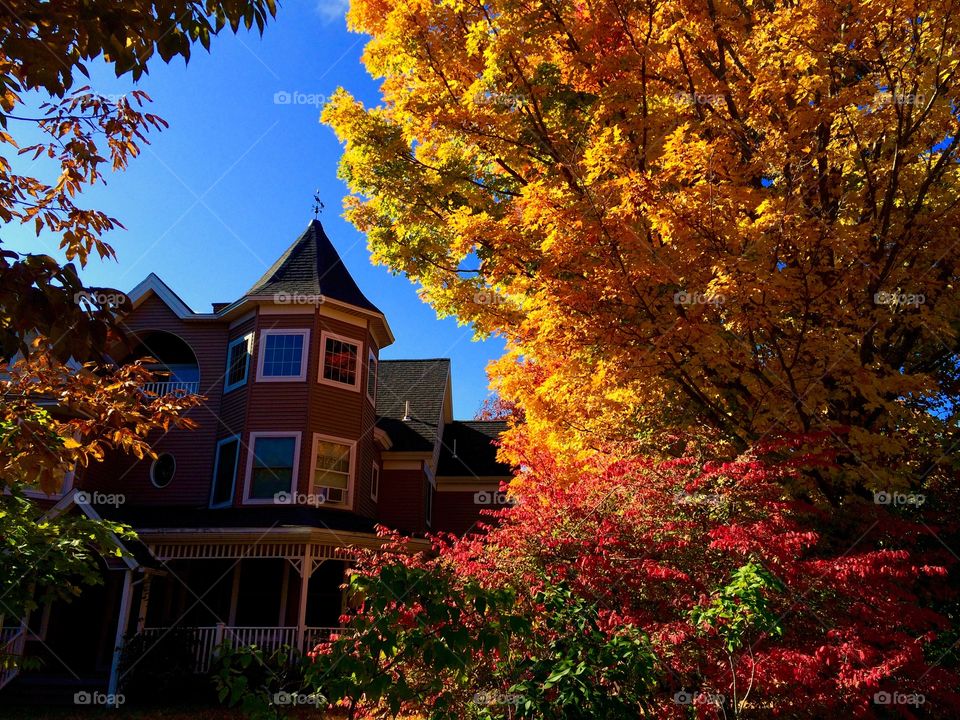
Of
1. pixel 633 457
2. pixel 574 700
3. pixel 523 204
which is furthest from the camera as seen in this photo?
pixel 633 457

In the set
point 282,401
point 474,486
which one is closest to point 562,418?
point 282,401

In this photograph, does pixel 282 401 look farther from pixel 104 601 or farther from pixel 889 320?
pixel 889 320

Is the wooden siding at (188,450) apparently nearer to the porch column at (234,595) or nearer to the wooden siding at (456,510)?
the porch column at (234,595)

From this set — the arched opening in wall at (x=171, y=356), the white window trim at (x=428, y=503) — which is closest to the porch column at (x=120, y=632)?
the arched opening in wall at (x=171, y=356)

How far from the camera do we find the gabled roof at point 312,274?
20.1 metres

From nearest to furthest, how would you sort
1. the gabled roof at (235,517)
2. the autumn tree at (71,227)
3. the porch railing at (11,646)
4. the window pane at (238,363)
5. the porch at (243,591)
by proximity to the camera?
the autumn tree at (71,227), the porch railing at (11,646), the porch at (243,591), the gabled roof at (235,517), the window pane at (238,363)

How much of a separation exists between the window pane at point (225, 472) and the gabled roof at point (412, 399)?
18.3 ft

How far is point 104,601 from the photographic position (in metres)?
18.5

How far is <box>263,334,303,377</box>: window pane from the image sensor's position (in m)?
19.4

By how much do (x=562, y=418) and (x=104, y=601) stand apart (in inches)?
570

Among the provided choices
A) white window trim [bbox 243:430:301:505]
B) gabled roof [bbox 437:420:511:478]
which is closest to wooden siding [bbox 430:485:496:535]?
gabled roof [bbox 437:420:511:478]

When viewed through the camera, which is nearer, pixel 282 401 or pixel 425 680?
pixel 425 680

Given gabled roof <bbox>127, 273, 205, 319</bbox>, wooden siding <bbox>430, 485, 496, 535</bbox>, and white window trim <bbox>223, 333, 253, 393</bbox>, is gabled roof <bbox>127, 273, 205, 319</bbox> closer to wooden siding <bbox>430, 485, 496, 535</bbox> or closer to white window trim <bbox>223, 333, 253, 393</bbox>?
white window trim <bbox>223, 333, 253, 393</bbox>

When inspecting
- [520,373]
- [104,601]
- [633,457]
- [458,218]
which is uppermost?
[458,218]
